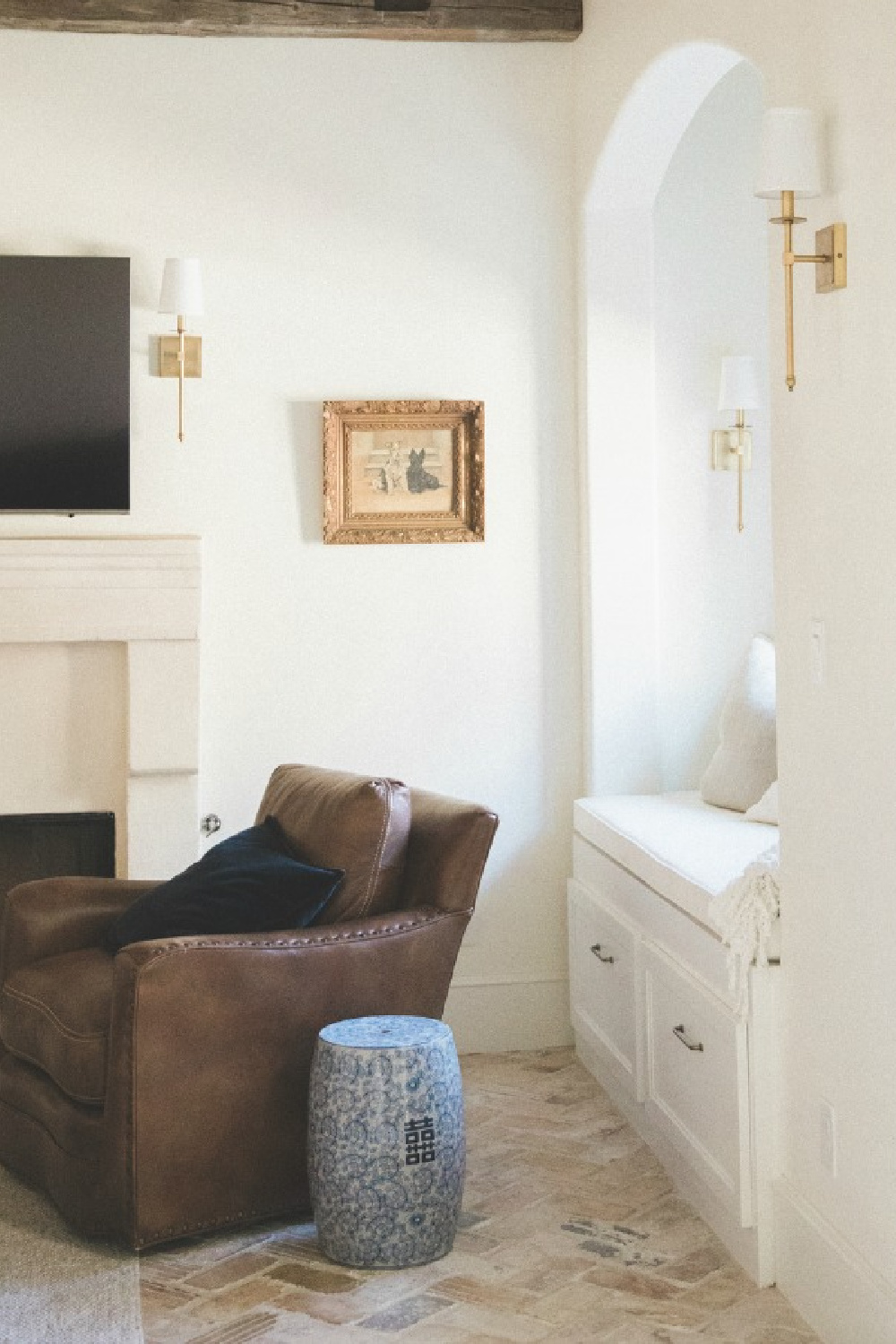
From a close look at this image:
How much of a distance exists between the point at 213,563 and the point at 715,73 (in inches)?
71.3

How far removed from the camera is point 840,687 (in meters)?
2.56

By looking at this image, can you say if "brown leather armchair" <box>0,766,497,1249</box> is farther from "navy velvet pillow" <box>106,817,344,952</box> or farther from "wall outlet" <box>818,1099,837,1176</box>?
"wall outlet" <box>818,1099,837,1176</box>

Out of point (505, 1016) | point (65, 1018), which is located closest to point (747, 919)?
point (65, 1018)

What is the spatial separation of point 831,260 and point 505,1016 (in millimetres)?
2582

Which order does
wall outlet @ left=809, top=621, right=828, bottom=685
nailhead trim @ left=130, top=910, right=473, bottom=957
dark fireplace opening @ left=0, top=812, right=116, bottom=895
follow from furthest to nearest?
dark fireplace opening @ left=0, top=812, right=116, bottom=895 < nailhead trim @ left=130, top=910, right=473, bottom=957 < wall outlet @ left=809, top=621, right=828, bottom=685

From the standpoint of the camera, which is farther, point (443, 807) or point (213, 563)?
point (213, 563)

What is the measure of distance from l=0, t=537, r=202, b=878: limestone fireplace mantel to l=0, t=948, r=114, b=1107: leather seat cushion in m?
0.69

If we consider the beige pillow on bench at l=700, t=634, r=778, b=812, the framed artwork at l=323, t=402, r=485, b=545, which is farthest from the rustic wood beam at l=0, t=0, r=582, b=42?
the beige pillow on bench at l=700, t=634, r=778, b=812

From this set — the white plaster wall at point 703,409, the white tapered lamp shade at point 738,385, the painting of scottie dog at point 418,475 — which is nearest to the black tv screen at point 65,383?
the painting of scottie dog at point 418,475

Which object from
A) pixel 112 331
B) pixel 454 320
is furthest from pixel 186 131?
pixel 454 320

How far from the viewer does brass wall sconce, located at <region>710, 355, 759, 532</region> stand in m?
4.39

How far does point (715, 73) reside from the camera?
3.60 meters

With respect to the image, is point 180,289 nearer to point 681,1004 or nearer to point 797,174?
point 797,174

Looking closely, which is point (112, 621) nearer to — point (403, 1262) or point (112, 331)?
point (112, 331)
